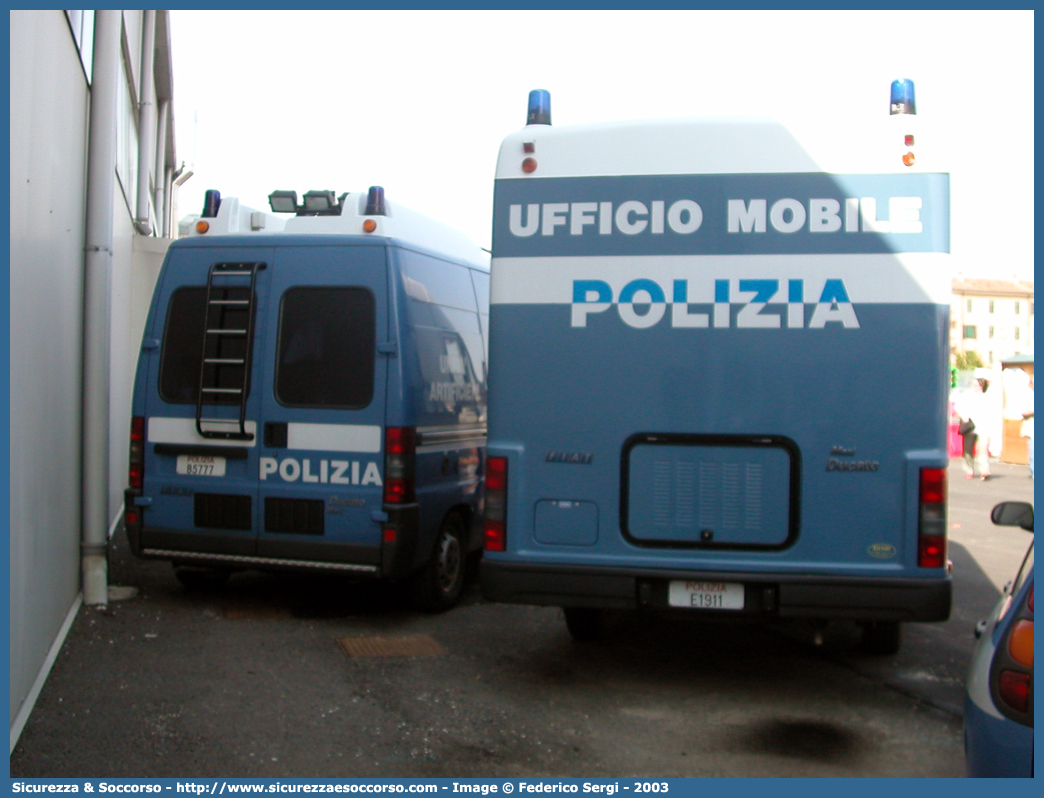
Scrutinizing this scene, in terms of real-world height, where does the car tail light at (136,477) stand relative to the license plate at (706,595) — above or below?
above

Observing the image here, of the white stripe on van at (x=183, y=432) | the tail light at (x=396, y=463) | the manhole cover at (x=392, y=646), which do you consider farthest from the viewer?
the white stripe on van at (x=183, y=432)

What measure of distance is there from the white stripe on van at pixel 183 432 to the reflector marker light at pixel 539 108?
2.85 meters

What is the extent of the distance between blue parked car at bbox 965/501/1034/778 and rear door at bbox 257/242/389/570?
411cm

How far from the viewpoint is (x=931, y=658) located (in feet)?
21.8

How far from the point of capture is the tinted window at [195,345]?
7.18m

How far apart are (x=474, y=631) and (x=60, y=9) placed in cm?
445

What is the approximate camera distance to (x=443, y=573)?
25.0 feet

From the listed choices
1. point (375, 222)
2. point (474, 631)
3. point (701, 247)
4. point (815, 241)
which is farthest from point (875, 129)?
point (474, 631)

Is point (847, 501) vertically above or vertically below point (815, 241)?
below

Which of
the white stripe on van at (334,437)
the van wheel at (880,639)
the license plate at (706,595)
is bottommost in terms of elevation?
the van wheel at (880,639)

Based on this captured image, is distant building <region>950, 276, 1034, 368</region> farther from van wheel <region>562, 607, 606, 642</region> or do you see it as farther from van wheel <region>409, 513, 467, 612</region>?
van wheel <region>562, 607, 606, 642</region>

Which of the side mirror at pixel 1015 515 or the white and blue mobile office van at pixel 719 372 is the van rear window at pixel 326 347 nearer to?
the white and blue mobile office van at pixel 719 372

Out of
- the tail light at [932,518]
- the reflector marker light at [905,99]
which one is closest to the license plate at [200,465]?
the tail light at [932,518]

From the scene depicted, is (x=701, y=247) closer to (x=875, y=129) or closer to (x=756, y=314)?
(x=756, y=314)
